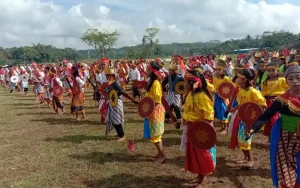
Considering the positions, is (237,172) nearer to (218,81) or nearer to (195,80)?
(195,80)

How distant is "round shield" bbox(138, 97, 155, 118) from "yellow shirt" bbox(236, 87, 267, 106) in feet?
5.40

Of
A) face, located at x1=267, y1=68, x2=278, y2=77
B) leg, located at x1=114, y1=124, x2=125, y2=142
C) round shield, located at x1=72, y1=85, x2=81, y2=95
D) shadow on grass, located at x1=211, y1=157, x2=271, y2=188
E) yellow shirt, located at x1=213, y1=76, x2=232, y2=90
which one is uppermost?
face, located at x1=267, y1=68, x2=278, y2=77

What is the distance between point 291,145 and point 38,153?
5740 mm

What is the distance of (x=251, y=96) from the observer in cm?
530

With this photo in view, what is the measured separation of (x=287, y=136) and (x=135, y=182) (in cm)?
279

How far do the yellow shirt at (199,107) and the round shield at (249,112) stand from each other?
23.9 inches

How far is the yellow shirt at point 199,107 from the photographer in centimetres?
461

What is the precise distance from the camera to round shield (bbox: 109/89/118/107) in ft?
24.4

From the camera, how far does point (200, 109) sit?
4.62 metres

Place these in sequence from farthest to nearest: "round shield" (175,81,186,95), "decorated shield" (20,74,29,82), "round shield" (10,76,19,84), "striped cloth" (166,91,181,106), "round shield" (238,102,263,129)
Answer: "round shield" (10,76,19,84)
"decorated shield" (20,74,29,82)
"striped cloth" (166,91,181,106)
"round shield" (175,81,186,95)
"round shield" (238,102,263,129)

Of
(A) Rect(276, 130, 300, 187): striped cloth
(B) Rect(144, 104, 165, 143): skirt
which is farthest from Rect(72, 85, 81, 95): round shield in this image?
(A) Rect(276, 130, 300, 187): striped cloth

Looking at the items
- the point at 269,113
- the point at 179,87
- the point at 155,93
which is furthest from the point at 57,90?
the point at 269,113

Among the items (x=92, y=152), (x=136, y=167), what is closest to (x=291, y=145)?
(x=136, y=167)

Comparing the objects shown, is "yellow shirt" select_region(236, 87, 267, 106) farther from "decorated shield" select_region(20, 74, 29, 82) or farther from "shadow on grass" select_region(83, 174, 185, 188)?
"decorated shield" select_region(20, 74, 29, 82)
